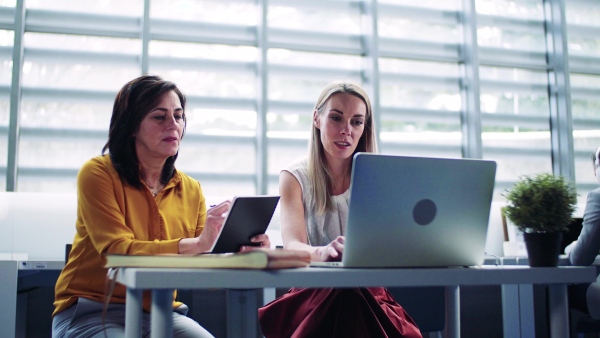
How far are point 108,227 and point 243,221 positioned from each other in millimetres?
453

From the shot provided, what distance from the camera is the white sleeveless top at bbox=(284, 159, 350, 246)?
2129mm

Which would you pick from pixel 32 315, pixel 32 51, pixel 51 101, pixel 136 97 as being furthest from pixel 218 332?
pixel 136 97

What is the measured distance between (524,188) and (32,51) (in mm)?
3758

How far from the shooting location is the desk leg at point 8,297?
2.98m

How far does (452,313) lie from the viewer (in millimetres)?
1695

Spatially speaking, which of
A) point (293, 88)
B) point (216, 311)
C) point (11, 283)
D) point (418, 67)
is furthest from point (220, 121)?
point (11, 283)

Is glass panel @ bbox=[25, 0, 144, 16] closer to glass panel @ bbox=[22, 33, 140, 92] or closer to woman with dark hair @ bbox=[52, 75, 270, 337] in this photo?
glass panel @ bbox=[22, 33, 140, 92]

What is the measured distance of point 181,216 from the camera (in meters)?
2.02

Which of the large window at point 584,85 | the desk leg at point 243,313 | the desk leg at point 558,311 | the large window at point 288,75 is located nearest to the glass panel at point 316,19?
the large window at point 288,75

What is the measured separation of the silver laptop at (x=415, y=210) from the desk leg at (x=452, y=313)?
0.37 m

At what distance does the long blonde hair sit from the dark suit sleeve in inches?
41.7

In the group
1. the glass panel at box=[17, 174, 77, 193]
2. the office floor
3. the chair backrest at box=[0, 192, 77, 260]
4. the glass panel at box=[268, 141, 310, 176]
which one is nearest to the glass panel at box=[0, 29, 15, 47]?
the glass panel at box=[17, 174, 77, 193]

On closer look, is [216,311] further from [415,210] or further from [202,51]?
[415,210]

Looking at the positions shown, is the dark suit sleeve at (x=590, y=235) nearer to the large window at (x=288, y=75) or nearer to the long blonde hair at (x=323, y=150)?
the long blonde hair at (x=323, y=150)
